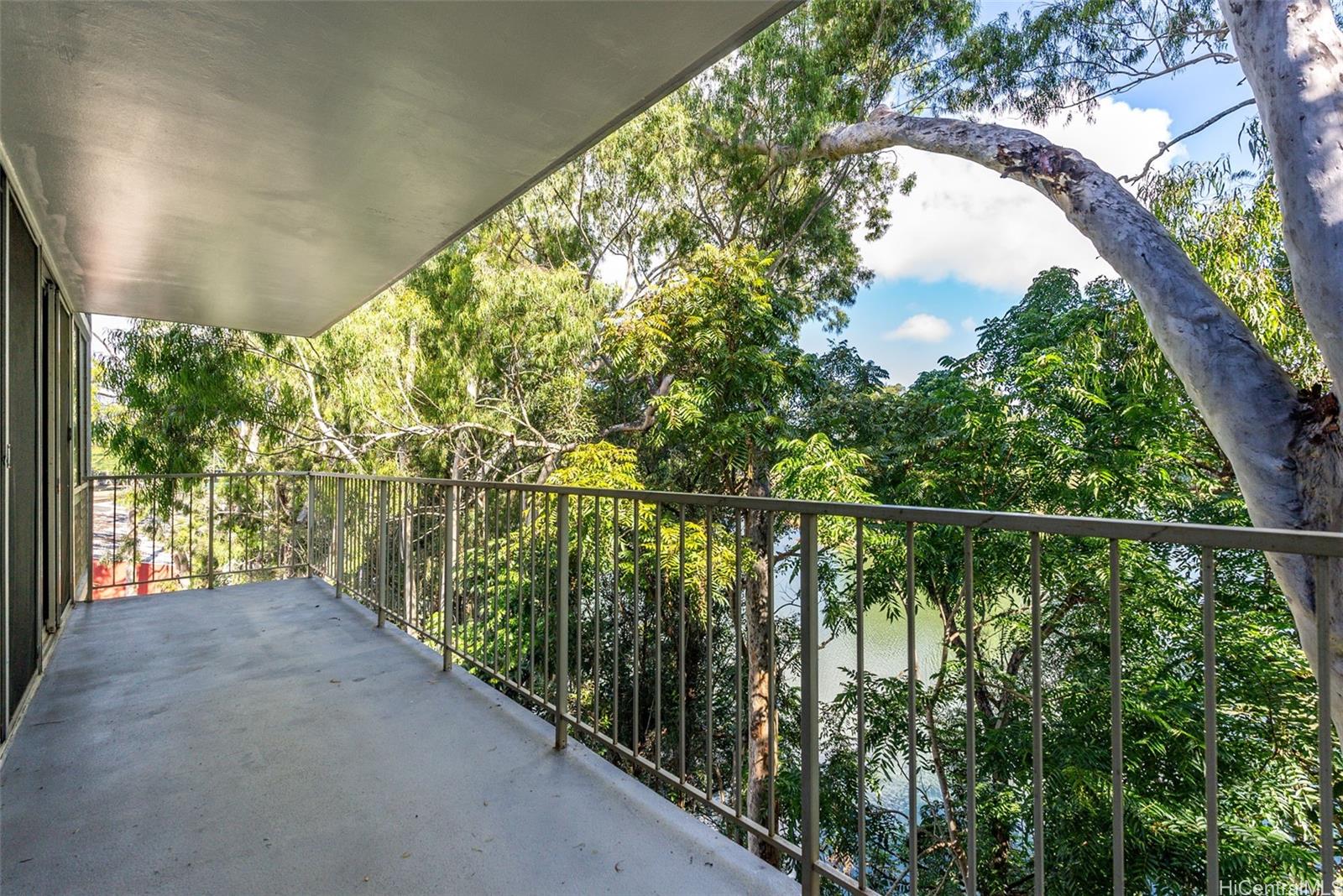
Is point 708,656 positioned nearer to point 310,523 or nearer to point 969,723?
point 969,723

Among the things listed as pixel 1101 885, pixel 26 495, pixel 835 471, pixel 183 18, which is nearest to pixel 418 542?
pixel 26 495

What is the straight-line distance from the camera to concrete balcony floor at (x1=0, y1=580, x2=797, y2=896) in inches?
64.1

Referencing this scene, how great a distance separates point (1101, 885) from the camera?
467 centimetres

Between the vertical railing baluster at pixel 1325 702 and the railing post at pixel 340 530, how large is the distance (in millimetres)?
4781

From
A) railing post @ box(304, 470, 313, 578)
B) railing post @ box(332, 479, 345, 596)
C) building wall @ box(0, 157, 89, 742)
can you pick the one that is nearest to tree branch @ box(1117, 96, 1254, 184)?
railing post @ box(332, 479, 345, 596)

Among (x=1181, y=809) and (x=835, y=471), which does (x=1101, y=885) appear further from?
(x=835, y=471)

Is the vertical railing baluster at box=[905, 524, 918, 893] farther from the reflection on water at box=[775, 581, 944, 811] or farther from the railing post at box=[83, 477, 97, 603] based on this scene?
the railing post at box=[83, 477, 97, 603]

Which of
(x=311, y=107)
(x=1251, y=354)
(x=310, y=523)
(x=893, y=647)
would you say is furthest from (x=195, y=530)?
(x=1251, y=354)

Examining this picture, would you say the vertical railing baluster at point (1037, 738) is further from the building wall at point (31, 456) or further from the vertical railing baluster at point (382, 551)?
the vertical railing baluster at point (382, 551)

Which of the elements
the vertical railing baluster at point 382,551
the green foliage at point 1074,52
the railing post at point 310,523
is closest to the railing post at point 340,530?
the railing post at point 310,523

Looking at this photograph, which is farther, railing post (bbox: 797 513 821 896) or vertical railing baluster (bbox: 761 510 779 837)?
vertical railing baluster (bbox: 761 510 779 837)

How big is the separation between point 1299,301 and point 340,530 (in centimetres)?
616

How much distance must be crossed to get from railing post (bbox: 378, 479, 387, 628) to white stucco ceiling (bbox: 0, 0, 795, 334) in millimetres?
1393

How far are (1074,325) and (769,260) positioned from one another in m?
3.23
